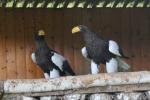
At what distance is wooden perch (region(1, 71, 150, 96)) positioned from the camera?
5168 millimetres

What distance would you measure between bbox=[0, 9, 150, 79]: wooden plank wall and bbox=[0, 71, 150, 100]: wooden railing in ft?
10.3

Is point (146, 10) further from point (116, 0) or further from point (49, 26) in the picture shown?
point (49, 26)

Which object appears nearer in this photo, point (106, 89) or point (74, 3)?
point (106, 89)

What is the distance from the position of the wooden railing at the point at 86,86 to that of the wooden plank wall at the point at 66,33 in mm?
3134

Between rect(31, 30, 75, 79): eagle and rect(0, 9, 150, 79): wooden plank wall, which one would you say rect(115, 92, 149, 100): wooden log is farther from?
rect(0, 9, 150, 79): wooden plank wall

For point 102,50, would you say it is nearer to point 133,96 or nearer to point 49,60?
point 49,60

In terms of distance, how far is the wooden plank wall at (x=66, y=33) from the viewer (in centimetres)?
855

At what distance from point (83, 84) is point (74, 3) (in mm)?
3850

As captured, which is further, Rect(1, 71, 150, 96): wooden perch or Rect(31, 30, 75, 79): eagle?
Rect(31, 30, 75, 79): eagle

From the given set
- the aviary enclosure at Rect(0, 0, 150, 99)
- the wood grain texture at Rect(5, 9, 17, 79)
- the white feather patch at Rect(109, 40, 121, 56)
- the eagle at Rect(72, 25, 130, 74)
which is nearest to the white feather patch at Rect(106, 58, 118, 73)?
the eagle at Rect(72, 25, 130, 74)

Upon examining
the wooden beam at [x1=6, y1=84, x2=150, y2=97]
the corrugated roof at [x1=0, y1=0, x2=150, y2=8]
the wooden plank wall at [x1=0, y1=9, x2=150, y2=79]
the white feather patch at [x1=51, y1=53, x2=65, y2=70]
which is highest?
the corrugated roof at [x1=0, y1=0, x2=150, y2=8]

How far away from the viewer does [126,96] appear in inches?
205

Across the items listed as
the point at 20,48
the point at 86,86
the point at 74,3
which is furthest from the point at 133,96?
the point at 74,3

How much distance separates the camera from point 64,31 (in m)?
8.84
